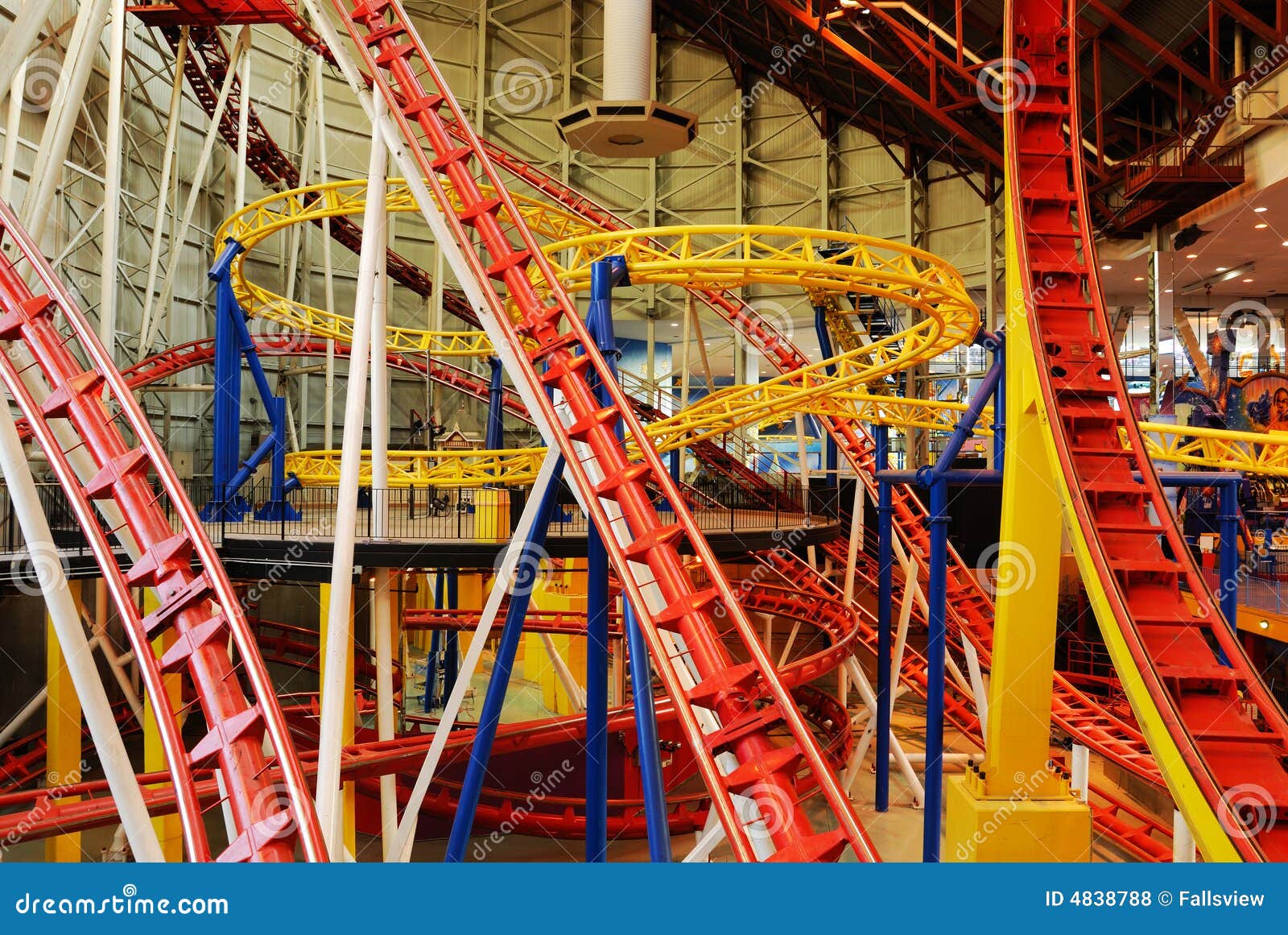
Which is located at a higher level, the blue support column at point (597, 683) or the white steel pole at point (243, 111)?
the white steel pole at point (243, 111)

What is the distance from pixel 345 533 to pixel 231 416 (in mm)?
8325

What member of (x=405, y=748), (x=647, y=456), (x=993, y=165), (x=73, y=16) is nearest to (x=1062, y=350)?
(x=647, y=456)

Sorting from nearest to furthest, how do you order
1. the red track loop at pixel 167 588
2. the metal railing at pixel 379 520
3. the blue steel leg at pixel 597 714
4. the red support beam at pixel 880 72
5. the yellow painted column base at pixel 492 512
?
the red track loop at pixel 167 588 → the blue steel leg at pixel 597 714 → the metal railing at pixel 379 520 → the yellow painted column base at pixel 492 512 → the red support beam at pixel 880 72

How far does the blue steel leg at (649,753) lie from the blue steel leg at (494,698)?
1.12m

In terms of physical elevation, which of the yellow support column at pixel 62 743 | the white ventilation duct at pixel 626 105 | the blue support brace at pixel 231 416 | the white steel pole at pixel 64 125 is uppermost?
the white ventilation duct at pixel 626 105

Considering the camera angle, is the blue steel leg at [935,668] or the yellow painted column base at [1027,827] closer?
the yellow painted column base at [1027,827]

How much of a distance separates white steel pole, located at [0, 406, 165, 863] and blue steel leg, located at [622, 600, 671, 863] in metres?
2.35

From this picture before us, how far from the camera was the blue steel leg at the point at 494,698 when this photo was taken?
6.42 meters

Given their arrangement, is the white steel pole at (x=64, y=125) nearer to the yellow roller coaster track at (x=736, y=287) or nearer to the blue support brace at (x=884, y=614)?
the yellow roller coaster track at (x=736, y=287)

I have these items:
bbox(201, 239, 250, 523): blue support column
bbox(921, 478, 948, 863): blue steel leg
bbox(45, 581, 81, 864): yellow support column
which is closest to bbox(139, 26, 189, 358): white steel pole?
bbox(201, 239, 250, 523): blue support column

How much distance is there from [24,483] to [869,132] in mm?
28675

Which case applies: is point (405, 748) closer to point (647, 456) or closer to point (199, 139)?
point (647, 456)

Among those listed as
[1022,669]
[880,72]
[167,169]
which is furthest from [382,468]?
[880,72]

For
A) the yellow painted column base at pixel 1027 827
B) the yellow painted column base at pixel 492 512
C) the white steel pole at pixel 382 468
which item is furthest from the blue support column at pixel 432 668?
the yellow painted column base at pixel 1027 827
